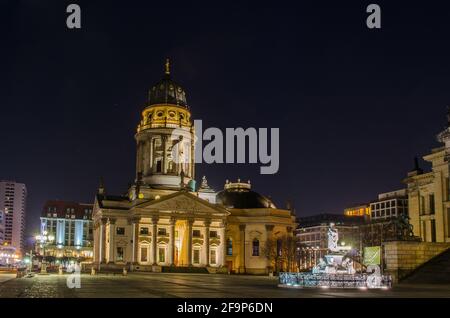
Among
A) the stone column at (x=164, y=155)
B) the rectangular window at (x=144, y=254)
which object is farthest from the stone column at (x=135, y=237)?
the stone column at (x=164, y=155)

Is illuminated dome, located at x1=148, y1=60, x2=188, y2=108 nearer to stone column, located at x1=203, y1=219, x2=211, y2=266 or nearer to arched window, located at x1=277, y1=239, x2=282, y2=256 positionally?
stone column, located at x1=203, y1=219, x2=211, y2=266

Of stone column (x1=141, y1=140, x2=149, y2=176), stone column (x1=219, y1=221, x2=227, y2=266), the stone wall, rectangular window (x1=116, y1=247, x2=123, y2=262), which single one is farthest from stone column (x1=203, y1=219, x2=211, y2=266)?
the stone wall

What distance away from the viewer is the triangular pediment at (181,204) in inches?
3890

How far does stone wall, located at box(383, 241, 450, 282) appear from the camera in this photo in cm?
5119

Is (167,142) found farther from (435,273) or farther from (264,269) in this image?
(435,273)

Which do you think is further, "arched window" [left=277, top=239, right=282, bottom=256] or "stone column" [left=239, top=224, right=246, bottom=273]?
"stone column" [left=239, top=224, right=246, bottom=273]

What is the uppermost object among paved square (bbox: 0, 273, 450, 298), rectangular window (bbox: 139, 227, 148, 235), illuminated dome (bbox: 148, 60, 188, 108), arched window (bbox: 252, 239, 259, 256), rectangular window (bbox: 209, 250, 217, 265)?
illuminated dome (bbox: 148, 60, 188, 108)

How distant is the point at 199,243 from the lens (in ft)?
337

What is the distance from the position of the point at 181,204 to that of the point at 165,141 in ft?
44.3

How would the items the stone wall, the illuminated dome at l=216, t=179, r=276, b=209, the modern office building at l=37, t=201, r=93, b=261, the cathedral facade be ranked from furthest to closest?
1. the modern office building at l=37, t=201, r=93, b=261
2. the illuminated dome at l=216, t=179, r=276, b=209
3. the cathedral facade
4. the stone wall

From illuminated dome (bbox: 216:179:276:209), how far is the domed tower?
32.4 ft

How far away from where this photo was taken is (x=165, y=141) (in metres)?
109

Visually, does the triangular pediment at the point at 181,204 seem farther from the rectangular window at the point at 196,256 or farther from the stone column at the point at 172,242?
the rectangular window at the point at 196,256
